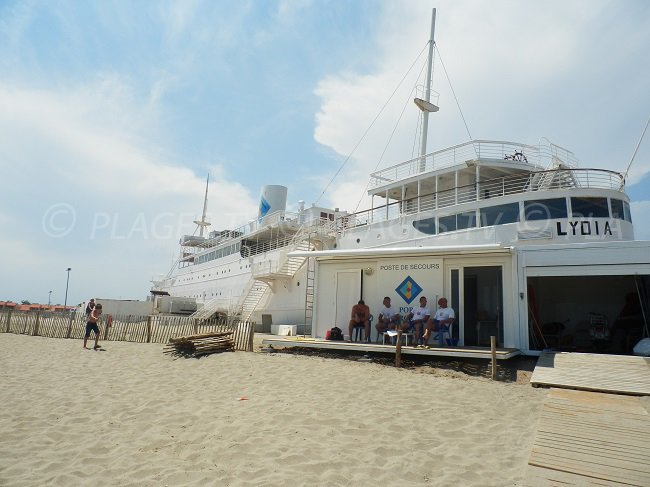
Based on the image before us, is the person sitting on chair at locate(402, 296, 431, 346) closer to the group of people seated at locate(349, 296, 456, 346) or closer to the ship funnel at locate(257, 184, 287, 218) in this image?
the group of people seated at locate(349, 296, 456, 346)

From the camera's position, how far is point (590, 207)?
45.3ft

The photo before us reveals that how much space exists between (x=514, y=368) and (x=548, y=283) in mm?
6990

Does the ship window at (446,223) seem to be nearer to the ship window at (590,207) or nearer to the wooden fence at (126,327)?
the ship window at (590,207)

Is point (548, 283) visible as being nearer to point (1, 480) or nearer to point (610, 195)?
point (610, 195)

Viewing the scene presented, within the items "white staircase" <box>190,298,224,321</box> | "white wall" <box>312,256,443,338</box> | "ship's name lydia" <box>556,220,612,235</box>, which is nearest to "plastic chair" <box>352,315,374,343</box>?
"white wall" <box>312,256,443,338</box>

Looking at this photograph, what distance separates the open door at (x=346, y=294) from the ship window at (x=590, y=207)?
754 cm

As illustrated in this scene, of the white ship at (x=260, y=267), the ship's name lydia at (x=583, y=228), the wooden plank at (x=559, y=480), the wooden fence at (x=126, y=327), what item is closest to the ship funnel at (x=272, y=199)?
the white ship at (x=260, y=267)

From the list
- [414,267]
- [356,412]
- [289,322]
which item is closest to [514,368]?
[414,267]

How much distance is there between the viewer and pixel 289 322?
827 inches

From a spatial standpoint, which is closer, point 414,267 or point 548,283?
point 414,267

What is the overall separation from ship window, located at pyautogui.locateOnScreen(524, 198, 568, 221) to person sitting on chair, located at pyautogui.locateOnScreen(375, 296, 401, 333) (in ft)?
20.6

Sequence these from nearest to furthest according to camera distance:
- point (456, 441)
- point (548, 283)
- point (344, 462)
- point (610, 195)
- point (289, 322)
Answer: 1. point (344, 462)
2. point (456, 441)
3. point (610, 195)
4. point (548, 283)
5. point (289, 322)

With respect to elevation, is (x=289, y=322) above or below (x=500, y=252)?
below

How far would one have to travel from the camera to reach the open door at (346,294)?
12992mm
